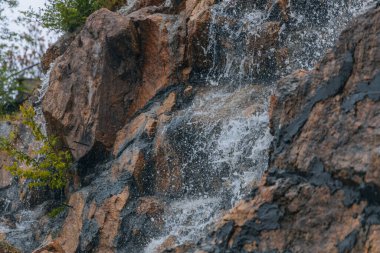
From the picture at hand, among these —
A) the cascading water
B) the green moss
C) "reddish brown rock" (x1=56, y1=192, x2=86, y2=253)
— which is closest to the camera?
the cascading water

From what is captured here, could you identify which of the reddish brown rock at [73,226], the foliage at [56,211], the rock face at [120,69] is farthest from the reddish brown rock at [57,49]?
the reddish brown rock at [73,226]

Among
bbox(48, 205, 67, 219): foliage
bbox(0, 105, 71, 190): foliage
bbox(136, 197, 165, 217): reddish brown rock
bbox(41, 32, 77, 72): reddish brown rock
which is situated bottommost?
bbox(48, 205, 67, 219): foliage

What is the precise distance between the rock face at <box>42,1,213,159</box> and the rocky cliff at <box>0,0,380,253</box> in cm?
2

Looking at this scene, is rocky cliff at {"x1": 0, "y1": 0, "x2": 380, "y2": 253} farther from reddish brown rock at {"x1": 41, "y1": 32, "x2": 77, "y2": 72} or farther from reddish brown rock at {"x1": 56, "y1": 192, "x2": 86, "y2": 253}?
reddish brown rock at {"x1": 41, "y1": 32, "x2": 77, "y2": 72}

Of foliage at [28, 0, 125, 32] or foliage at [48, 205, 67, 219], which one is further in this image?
foliage at [28, 0, 125, 32]

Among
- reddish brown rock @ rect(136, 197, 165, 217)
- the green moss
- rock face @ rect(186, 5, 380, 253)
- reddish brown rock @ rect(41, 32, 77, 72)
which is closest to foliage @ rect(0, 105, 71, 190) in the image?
the green moss

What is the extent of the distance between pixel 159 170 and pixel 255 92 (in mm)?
1739

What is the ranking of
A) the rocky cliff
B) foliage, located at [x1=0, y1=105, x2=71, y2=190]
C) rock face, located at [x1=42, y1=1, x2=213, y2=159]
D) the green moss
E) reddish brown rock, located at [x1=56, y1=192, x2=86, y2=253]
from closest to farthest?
the rocky cliff, reddish brown rock, located at [x1=56, y1=192, x2=86, y2=253], the green moss, rock face, located at [x1=42, y1=1, x2=213, y2=159], foliage, located at [x1=0, y1=105, x2=71, y2=190]

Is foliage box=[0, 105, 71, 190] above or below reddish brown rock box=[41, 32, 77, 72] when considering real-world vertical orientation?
below

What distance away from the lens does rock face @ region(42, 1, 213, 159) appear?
10531 mm

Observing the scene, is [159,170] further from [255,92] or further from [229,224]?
[229,224]

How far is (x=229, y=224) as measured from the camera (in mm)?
5414

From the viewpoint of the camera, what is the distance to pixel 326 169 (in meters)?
5.24

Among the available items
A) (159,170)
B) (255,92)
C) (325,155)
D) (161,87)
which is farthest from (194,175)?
(325,155)
